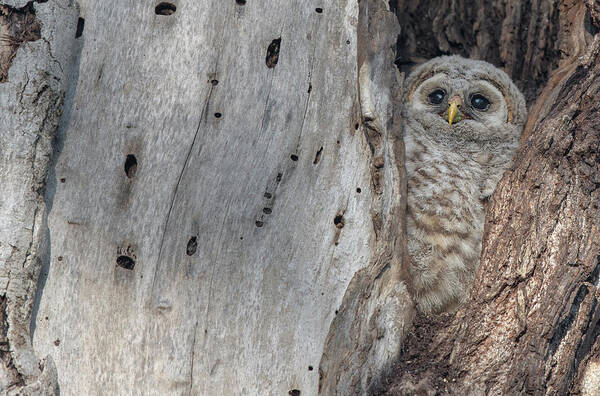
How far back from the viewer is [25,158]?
7.09 ft

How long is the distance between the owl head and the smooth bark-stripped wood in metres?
1.87

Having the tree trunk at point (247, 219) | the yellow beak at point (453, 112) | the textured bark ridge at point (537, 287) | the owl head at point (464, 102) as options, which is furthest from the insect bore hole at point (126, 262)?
the yellow beak at point (453, 112)

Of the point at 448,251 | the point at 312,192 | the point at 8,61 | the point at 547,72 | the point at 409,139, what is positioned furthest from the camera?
the point at 547,72

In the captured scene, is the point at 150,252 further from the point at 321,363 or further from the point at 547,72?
the point at 547,72

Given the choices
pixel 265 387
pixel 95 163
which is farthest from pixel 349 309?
pixel 95 163

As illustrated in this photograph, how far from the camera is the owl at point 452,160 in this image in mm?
2906

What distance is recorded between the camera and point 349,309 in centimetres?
229

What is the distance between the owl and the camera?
9.53 ft

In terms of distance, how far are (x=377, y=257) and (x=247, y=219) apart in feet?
1.57

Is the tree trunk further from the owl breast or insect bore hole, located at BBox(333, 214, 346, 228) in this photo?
the owl breast

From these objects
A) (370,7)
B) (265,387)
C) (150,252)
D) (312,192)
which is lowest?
(265,387)

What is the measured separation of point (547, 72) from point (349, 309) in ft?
7.42

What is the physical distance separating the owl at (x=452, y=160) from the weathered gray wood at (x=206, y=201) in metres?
0.62

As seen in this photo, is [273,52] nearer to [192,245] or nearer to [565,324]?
[192,245]
